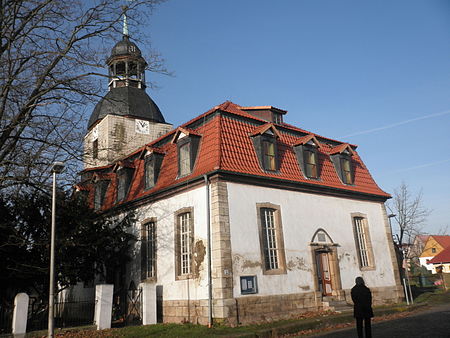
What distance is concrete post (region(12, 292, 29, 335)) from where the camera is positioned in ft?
39.8

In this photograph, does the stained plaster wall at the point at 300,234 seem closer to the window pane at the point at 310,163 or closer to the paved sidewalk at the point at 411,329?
the window pane at the point at 310,163

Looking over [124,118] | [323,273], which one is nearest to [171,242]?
[323,273]

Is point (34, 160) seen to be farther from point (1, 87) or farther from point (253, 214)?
point (253, 214)

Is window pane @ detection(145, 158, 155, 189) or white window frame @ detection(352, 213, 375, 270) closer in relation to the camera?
window pane @ detection(145, 158, 155, 189)

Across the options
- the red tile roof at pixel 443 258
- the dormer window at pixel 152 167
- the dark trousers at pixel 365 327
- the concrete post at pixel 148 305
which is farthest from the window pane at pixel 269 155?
the red tile roof at pixel 443 258

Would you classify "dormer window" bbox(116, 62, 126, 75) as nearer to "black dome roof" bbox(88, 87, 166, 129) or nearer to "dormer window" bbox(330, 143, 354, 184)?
"black dome roof" bbox(88, 87, 166, 129)

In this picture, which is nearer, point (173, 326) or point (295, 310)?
point (173, 326)

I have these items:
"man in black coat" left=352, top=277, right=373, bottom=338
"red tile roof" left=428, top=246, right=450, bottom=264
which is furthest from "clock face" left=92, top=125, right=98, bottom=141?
"red tile roof" left=428, top=246, right=450, bottom=264

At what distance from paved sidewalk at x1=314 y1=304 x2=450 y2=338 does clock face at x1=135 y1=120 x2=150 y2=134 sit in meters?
18.7

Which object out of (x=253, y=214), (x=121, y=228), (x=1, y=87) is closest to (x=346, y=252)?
(x=253, y=214)

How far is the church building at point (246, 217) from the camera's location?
565 inches

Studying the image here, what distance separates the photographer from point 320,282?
17031 mm

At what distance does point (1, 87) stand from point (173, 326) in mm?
9475

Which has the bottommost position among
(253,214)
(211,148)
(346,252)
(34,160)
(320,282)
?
(320,282)
